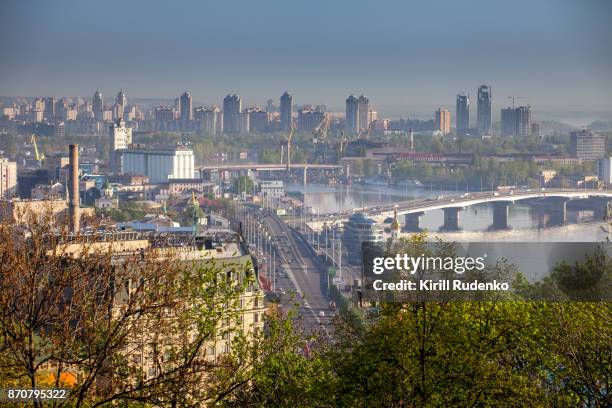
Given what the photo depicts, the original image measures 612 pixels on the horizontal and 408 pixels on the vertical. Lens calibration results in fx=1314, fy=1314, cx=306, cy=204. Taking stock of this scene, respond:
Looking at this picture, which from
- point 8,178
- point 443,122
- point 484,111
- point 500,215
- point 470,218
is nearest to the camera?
point 500,215

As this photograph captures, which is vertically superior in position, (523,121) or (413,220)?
(523,121)

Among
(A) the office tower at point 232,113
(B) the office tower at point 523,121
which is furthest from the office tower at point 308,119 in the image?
(B) the office tower at point 523,121

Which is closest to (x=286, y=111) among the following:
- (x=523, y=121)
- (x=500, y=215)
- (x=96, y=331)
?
(x=523, y=121)

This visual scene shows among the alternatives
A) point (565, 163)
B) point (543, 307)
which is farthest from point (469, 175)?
point (543, 307)

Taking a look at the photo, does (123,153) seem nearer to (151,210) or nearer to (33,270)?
(151,210)

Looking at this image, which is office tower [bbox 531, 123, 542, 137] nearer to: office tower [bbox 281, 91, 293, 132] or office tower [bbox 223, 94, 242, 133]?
office tower [bbox 281, 91, 293, 132]

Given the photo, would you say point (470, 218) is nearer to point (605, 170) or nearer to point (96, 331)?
point (605, 170)

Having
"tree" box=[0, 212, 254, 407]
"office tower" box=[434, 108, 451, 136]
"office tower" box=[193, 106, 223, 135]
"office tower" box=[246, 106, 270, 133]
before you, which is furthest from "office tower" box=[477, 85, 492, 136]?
"tree" box=[0, 212, 254, 407]
